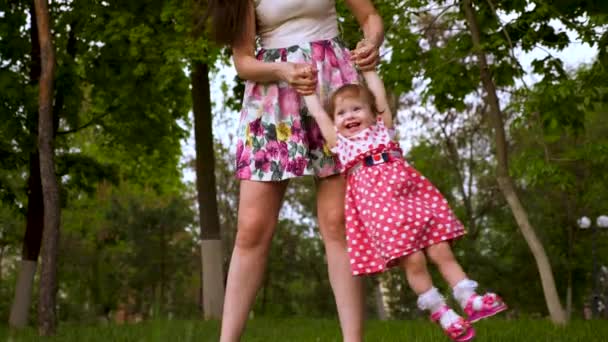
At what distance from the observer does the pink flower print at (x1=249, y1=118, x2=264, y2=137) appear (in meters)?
4.37

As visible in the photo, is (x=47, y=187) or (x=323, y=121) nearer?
(x=323, y=121)

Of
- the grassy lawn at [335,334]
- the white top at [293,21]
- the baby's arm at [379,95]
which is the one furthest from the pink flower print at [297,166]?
the grassy lawn at [335,334]

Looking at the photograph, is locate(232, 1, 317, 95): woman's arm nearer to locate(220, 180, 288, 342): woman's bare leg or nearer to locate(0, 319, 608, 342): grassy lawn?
locate(220, 180, 288, 342): woman's bare leg

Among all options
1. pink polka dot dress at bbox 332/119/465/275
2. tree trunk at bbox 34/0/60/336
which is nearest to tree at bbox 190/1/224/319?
tree trunk at bbox 34/0/60/336

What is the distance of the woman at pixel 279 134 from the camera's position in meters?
4.32

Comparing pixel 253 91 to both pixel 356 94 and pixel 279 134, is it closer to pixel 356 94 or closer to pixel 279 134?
pixel 279 134

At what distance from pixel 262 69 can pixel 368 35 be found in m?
0.56

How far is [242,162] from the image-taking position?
4.40 metres

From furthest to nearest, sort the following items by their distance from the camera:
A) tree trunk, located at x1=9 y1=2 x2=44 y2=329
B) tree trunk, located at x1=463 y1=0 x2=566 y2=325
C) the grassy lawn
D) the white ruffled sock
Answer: tree trunk, located at x1=9 y1=2 x2=44 y2=329 → tree trunk, located at x1=463 y1=0 x2=566 y2=325 → the grassy lawn → the white ruffled sock

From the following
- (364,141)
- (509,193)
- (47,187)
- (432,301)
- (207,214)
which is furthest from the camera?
(207,214)

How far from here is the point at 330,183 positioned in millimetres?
4363

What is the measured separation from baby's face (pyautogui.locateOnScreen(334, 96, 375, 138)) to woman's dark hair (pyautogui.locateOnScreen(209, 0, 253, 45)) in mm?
669

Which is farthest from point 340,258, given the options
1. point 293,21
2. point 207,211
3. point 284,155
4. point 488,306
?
point 207,211

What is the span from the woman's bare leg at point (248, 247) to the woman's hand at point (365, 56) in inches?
27.5
